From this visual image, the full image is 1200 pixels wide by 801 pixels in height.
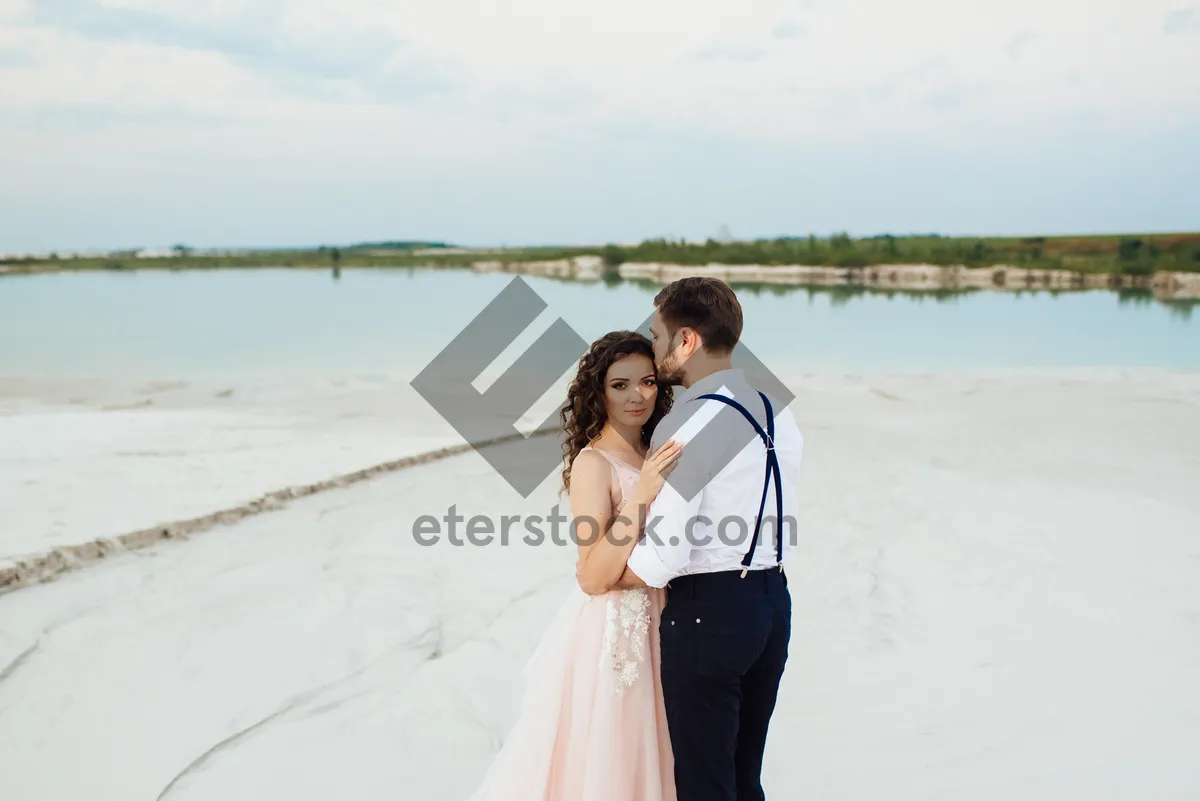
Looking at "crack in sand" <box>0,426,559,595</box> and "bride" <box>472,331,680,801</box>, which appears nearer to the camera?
"bride" <box>472,331,680,801</box>

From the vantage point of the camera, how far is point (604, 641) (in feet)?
6.82

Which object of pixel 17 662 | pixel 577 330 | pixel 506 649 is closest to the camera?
pixel 17 662

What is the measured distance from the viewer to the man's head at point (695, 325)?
6.02ft

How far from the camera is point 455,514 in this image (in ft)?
18.7

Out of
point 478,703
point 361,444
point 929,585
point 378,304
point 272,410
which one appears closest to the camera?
point 478,703

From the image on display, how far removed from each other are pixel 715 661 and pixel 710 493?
0.34m

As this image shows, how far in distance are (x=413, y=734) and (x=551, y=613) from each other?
115 cm

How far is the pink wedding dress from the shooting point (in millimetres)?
2061

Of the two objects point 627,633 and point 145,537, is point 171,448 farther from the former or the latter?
point 627,633

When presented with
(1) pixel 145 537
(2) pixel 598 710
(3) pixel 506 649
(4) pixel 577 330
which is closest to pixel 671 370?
(2) pixel 598 710

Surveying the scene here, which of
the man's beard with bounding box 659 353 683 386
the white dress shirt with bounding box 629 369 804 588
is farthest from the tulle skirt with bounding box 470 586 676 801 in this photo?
the man's beard with bounding box 659 353 683 386

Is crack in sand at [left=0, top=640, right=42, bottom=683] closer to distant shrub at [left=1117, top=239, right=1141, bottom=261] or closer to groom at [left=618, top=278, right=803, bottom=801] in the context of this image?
groom at [left=618, top=278, right=803, bottom=801]

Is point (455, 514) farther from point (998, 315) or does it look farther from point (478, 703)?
point (998, 315)

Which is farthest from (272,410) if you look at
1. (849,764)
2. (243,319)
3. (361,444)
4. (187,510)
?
(243,319)
